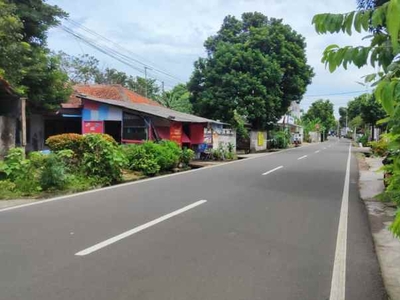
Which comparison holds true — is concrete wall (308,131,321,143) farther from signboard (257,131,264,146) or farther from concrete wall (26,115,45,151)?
concrete wall (26,115,45,151)

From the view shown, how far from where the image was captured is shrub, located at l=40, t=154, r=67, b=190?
1194cm

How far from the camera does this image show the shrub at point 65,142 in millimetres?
14070

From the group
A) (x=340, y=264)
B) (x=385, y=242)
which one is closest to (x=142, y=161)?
(x=385, y=242)

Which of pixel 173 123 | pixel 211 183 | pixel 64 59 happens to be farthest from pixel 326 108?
pixel 211 183

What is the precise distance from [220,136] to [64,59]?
2560 centimetres

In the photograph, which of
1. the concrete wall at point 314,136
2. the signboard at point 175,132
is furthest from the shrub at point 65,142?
the concrete wall at point 314,136

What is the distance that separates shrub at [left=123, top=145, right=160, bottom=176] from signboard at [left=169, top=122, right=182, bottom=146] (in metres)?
5.93

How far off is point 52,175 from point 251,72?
90.2ft

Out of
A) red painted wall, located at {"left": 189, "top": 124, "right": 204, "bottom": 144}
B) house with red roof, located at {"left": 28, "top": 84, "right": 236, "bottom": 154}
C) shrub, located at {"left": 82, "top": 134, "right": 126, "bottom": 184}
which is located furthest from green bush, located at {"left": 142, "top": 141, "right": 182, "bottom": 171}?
red painted wall, located at {"left": 189, "top": 124, "right": 204, "bottom": 144}

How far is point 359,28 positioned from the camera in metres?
2.54

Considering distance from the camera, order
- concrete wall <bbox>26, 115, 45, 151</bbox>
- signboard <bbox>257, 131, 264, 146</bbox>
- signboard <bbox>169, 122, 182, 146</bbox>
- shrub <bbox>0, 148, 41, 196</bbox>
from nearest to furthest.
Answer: shrub <bbox>0, 148, 41, 196</bbox> → signboard <bbox>169, 122, 182, 146</bbox> → concrete wall <bbox>26, 115, 45, 151</bbox> → signboard <bbox>257, 131, 264, 146</bbox>

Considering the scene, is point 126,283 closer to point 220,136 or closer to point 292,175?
point 292,175

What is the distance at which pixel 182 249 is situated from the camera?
248 inches

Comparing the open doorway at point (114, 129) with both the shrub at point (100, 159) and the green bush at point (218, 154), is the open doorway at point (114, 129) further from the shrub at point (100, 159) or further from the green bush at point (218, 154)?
the shrub at point (100, 159)
